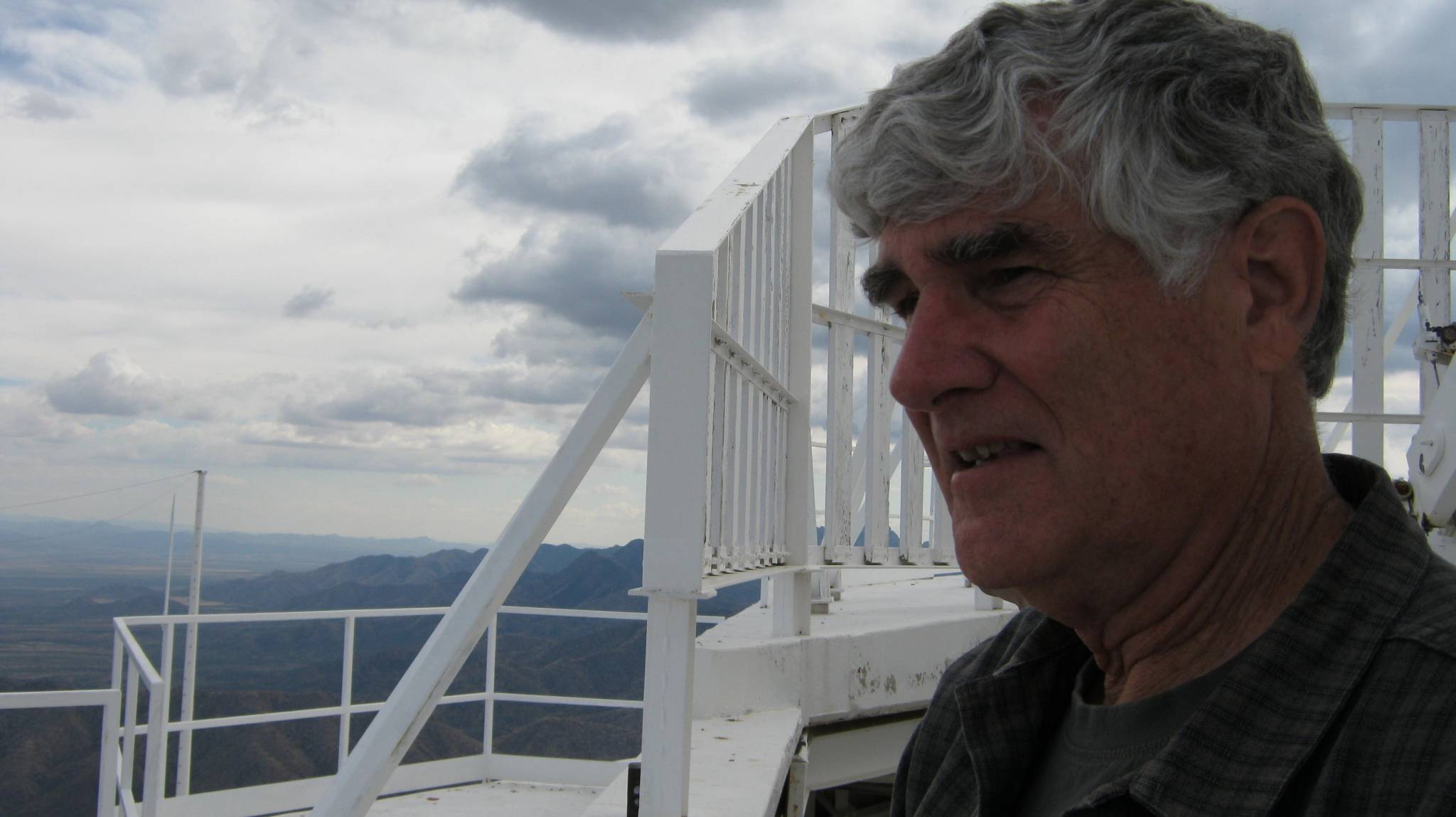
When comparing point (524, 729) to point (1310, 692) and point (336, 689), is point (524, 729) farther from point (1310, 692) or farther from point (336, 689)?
point (1310, 692)

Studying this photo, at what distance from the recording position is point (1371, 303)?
3758 mm

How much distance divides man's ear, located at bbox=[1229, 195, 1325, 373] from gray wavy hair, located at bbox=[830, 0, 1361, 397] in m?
0.02

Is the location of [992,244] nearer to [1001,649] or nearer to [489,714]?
[1001,649]

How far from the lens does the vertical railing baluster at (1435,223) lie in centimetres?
371

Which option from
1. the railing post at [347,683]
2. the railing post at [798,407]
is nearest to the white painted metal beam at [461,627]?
the railing post at [798,407]

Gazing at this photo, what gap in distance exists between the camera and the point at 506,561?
2.30 m

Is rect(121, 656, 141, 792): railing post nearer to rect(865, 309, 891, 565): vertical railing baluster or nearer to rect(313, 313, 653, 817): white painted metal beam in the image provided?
rect(313, 313, 653, 817): white painted metal beam

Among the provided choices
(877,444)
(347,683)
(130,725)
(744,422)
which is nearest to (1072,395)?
(744,422)

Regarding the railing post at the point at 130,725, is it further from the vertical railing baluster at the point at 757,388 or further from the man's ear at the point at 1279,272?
the man's ear at the point at 1279,272

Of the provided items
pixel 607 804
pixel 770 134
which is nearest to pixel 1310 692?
pixel 607 804

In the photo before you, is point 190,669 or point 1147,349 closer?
point 1147,349

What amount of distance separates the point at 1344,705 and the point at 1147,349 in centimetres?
32

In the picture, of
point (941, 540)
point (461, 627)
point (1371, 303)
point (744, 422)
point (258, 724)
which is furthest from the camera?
point (258, 724)

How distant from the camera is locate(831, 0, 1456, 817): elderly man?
0.94 meters
